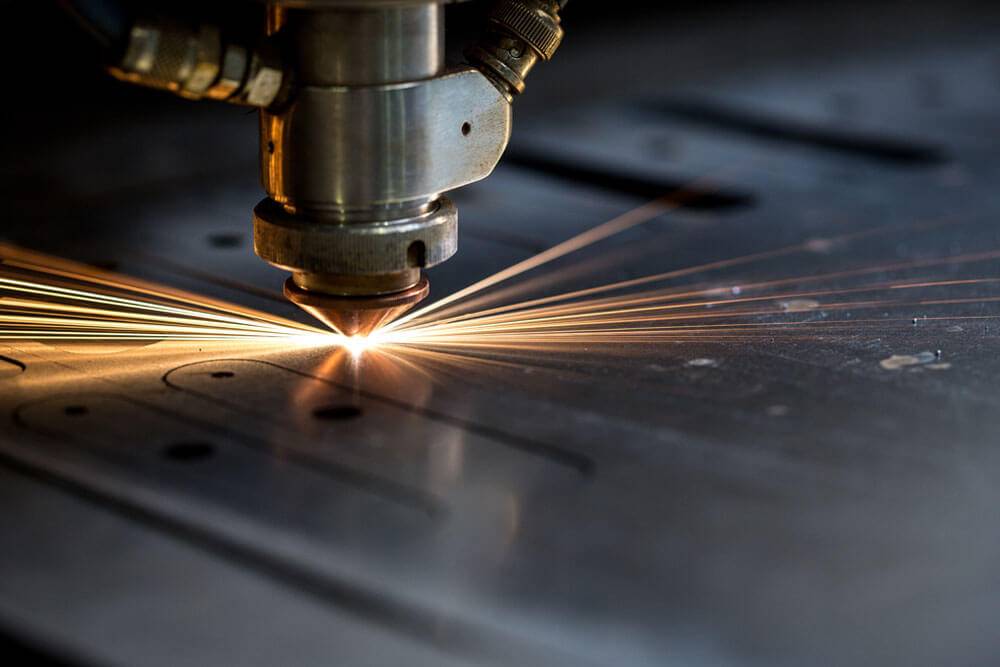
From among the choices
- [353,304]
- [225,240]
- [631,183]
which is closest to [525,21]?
[353,304]

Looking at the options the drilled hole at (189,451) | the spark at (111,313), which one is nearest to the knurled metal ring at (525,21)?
the spark at (111,313)

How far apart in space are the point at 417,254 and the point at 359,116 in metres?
0.15

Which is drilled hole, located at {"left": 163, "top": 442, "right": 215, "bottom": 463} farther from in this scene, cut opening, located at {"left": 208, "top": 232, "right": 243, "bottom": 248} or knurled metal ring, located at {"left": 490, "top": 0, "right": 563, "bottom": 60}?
cut opening, located at {"left": 208, "top": 232, "right": 243, "bottom": 248}

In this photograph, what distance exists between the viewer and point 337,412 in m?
1.23

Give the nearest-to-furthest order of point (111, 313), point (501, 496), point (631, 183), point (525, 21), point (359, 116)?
1. point (501, 496)
2. point (359, 116)
3. point (525, 21)
4. point (111, 313)
5. point (631, 183)

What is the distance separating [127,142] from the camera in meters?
2.20

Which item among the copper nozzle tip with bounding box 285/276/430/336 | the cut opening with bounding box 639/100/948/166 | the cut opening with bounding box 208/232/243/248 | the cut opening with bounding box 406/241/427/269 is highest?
the cut opening with bounding box 639/100/948/166

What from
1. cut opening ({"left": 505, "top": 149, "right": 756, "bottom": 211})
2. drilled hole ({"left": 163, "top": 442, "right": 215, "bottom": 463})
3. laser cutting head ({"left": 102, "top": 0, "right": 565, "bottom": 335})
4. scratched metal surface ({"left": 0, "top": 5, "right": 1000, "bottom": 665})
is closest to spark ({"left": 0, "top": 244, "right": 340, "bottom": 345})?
scratched metal surface ({"left": 0, "top": 5, "right": 1000, "bottom": 665})

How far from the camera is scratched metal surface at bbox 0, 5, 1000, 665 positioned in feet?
2.94

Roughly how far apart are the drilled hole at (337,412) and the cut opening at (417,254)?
15 cm

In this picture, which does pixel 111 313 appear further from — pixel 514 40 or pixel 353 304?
pixel 514 40

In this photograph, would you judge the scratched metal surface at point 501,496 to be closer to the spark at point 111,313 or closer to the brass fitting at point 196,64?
the spark at point 111,313

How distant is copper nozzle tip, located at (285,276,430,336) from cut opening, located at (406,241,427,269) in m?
0.05

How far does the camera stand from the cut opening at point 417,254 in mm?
1271
